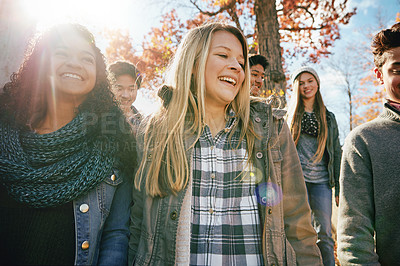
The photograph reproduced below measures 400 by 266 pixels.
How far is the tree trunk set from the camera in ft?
18.9

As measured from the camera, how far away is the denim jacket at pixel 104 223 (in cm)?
154

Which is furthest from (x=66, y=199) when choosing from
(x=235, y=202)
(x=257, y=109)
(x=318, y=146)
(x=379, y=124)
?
(x=318, y=146)

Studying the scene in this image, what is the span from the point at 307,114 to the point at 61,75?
3.39 m

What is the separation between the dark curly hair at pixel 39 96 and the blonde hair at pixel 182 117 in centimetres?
24

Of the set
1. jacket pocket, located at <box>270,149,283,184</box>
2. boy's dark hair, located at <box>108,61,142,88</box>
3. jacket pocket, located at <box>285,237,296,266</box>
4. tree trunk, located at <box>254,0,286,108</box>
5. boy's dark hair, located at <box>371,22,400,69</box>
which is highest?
tree trunk, located at <box>254,0,286,108</box>

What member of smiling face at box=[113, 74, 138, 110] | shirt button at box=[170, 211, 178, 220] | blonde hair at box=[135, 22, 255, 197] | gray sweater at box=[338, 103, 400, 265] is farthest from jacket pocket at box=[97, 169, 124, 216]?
smiling face at box=[113, 74, 138, 110]

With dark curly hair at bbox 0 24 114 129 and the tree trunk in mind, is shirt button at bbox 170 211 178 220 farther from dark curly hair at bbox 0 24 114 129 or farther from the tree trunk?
the tree trunk

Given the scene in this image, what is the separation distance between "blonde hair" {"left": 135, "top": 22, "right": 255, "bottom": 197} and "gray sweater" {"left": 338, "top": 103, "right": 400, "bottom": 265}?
2.39 ft

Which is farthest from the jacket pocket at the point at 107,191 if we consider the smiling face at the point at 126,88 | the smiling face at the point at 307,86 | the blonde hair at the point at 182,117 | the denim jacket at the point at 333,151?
the smiling face at the point at 307,86

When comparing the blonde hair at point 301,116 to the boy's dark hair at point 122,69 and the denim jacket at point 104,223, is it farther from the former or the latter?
the denim jacket at point 104,223

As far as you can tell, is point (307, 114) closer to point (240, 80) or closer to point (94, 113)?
point (240, 80)

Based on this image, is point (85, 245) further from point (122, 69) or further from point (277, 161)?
point (122, 69)

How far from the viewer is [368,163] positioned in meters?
1.65

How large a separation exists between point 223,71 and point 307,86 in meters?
2.57
